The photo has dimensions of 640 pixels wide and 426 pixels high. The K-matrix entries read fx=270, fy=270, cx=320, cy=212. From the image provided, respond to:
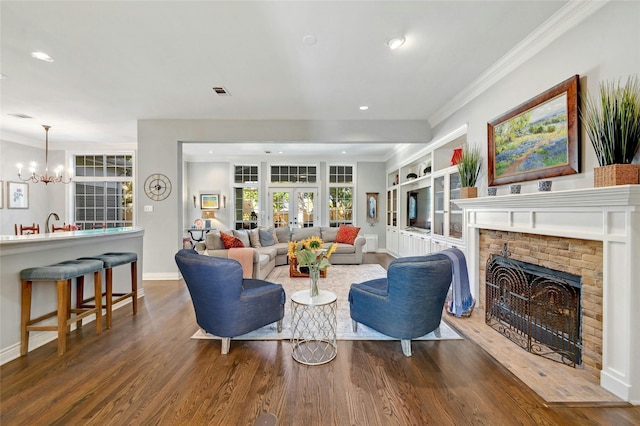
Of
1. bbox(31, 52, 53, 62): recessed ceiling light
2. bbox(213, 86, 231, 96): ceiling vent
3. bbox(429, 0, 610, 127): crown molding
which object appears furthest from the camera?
bbox(213, 86, 231, 96): ceiling vent

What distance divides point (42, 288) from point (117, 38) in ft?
8.19

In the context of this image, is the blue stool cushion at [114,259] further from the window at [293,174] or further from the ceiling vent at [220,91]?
the window at [293,174]

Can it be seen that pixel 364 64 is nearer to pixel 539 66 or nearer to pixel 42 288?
pixel 539 66

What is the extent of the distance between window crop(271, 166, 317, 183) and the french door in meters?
0.28

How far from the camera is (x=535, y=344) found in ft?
8.12

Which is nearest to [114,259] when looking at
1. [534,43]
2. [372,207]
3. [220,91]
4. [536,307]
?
[220,91]

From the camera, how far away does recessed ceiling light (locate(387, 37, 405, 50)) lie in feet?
8.34

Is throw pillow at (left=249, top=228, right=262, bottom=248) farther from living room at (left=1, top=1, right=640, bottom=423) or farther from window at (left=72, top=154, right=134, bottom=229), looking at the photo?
window at (left=72, top=154, right=134, bottom=229)

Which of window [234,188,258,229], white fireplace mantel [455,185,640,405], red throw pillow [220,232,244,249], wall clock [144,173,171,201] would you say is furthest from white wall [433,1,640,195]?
window [234,188,258,229]

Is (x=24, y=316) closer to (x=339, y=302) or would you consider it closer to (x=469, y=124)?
(x=339, y=302)

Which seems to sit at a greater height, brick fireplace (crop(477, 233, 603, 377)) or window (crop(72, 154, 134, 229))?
window (crop(72, 154, 134, 229))

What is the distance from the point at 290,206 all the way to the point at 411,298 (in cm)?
606

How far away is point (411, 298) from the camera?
88.5 inches

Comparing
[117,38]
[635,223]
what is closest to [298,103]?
[117,38]
